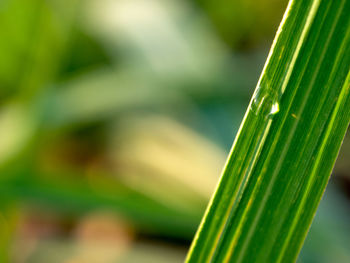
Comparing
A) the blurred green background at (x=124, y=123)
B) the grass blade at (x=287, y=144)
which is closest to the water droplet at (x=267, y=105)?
the grass blade at (x=287, y=144)

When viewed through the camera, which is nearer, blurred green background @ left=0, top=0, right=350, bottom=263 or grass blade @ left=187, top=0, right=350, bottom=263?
grass blade @ left=187, top=0, right=350, bottom=263

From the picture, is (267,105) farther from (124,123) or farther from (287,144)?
(124,123)

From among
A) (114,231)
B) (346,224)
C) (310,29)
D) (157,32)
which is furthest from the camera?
(157,32)

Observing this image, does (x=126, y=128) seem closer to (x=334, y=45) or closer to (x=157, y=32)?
(x=157, y=32)

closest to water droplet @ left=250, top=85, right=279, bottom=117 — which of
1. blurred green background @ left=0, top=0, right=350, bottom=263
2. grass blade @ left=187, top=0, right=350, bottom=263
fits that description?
grass blade @ left=187, top=0, right=350, bottom=263

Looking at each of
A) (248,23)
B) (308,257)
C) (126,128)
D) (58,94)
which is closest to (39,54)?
(58,94)

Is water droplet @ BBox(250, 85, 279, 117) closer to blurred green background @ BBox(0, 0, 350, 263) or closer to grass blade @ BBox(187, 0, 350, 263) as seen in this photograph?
grass blade @ BBox(187, 0, 350, 263)
